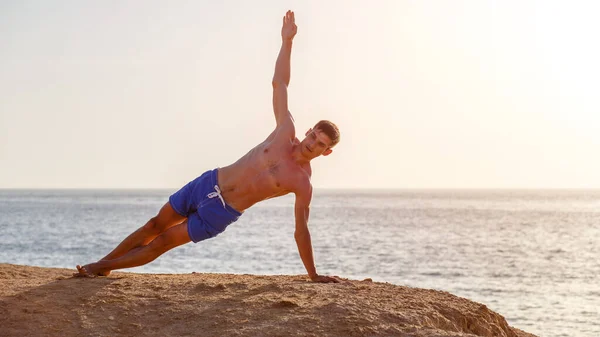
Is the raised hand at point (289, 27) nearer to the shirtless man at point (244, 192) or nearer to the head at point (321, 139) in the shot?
the shirtless man at point (244, 192)

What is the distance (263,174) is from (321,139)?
763mm

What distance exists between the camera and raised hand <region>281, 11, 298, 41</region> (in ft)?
25.8

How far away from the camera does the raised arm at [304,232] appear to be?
736cm

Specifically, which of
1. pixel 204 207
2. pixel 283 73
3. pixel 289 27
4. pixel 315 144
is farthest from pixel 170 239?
pixel 289 27

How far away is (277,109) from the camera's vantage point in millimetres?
7703

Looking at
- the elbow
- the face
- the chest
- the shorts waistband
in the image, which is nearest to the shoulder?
the chest

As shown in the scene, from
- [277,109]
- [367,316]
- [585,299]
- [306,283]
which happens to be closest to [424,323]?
[367,316]

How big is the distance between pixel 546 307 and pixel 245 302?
44.2 ft

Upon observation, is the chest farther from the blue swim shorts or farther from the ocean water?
the ocean water

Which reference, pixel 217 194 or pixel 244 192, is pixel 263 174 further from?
pixel 217 194

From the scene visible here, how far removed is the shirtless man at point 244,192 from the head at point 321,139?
0.01m

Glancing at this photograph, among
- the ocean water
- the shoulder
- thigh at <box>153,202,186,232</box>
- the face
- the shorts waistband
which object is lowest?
the ocean water

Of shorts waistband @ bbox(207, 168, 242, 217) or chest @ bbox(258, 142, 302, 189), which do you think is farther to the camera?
shorts waistband @ bbox(207, 168, 242, 217)

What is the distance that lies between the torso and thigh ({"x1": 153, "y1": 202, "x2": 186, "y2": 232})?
1.96 ft
